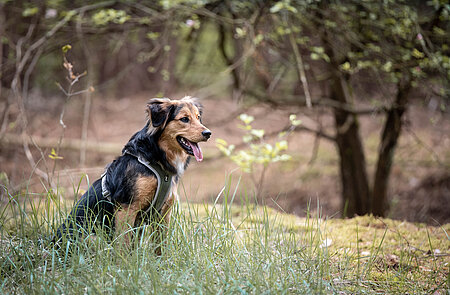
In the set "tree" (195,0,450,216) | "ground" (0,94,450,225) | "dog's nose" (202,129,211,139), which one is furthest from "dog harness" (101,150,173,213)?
"ground" (0,94,450,225)

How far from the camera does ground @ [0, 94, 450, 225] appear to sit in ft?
25.6

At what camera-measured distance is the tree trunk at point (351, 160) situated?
7.23 m

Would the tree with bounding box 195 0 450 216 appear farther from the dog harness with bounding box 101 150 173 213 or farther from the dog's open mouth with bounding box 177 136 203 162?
the dog harness with bounding box 101 150 173 213

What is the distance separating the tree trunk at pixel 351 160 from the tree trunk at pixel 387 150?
0.71 feet

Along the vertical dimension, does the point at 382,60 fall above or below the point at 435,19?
below

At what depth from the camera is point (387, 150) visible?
6.97m

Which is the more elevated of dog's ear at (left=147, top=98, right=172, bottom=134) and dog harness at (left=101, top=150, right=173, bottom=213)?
dog's ear at (left=147, top=98, right=172, bottom=134)

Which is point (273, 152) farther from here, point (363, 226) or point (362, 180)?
point (362, 180)

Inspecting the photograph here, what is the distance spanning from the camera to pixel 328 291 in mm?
2885

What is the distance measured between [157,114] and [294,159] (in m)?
7.21

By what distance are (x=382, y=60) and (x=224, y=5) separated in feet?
8.10

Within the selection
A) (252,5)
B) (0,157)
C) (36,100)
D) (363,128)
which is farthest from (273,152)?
(36,100)

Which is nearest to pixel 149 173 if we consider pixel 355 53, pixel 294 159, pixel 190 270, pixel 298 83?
pixel 190 270

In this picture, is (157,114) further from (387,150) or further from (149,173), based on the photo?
(387,150)
